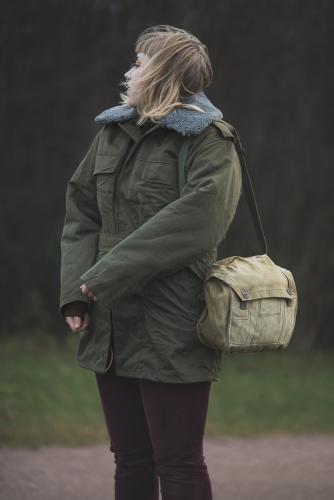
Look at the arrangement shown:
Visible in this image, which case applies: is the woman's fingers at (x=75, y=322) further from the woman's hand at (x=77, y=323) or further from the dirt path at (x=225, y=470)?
the dirt path at (x=225, y=470)

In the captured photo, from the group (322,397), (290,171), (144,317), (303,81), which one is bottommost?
(322,397)

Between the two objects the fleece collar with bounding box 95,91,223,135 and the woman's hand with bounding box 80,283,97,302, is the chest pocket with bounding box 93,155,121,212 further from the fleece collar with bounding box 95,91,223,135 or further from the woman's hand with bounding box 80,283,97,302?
the woman's hand with bounding box 80,283,97,302

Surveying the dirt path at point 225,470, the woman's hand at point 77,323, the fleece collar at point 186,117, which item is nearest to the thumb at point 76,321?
the woman's hand at point 77,323

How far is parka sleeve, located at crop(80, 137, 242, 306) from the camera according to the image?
274 centimetres

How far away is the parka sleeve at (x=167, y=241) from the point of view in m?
2.74

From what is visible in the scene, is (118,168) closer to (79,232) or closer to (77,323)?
(79,232)

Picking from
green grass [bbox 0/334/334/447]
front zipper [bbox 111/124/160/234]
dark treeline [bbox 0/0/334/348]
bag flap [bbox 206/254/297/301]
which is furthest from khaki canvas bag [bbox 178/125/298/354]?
dark treeline [bbox 0/0/334/348]

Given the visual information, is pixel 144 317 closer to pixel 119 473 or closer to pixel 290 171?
pixel 119 473

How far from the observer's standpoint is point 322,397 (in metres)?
6.95

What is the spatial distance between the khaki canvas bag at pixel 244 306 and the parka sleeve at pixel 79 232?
0.36 m

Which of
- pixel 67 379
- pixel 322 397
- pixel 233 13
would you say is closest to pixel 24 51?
pixel 233 13

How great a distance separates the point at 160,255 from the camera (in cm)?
274

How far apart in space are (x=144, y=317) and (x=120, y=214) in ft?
1.02

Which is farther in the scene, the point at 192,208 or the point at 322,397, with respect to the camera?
the point at 322,397
